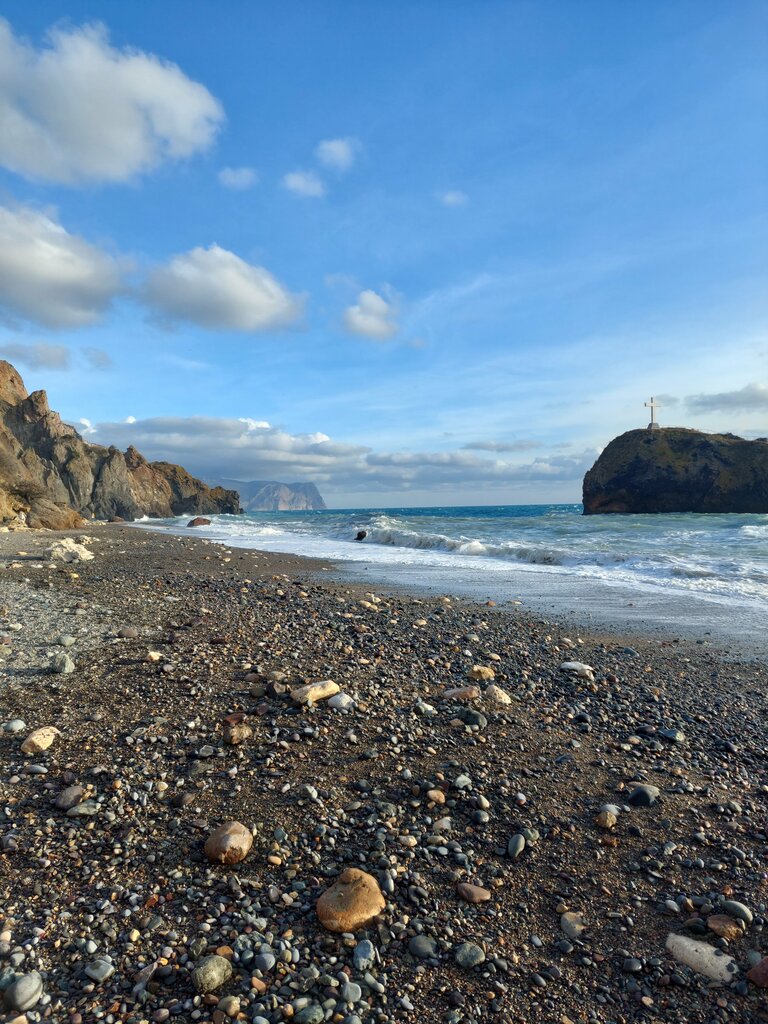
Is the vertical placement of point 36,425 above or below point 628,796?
above

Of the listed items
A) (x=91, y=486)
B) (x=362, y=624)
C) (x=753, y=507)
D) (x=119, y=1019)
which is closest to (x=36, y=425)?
(x=91, y=486)

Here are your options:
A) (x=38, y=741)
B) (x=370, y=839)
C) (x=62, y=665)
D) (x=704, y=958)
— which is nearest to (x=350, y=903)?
(x=370, y=839)

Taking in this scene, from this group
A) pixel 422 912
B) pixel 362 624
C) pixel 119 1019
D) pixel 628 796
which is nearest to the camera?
pixel 119 1019

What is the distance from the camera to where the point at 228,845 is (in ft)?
8.95

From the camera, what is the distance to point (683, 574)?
14.1 metres

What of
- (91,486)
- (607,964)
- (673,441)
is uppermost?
(673,441)

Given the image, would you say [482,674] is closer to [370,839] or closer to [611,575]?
[370,839]

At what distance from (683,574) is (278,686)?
42.4ft

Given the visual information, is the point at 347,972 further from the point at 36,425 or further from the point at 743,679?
the point at 36,425

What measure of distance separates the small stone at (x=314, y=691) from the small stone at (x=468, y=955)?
2.38 m

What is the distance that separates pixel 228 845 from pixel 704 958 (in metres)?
2.25

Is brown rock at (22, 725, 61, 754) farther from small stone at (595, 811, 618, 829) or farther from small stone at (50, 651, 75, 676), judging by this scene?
small stone at (595, 811, 618, 829)

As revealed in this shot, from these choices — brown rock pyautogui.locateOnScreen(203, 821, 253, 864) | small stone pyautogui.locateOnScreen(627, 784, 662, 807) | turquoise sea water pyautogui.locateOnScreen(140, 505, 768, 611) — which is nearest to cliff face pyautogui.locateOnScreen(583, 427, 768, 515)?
turquoise sea water pyautogui.locateOnScreen(140, 505, 768, 611)

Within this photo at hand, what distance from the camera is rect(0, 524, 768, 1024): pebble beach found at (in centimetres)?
212
